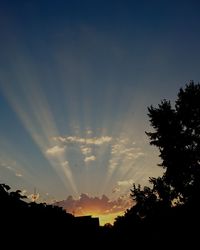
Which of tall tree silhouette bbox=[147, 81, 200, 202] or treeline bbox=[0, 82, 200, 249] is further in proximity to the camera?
tall tree silhouette bbox=[147, 81, 200, 202]

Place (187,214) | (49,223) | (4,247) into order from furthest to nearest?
(187,214) < (49,223) < (4,247)

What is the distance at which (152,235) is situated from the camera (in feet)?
95.9

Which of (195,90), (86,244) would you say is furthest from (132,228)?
(86,244)

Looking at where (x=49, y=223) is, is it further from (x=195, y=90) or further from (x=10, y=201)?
(x=195, y=90)

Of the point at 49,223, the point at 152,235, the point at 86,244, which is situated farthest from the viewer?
the point at 152,235

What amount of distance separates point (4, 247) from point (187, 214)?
2333 cm

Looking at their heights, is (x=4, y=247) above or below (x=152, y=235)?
below

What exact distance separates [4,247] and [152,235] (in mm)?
26767

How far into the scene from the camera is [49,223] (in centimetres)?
625

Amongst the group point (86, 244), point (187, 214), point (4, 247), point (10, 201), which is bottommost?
point (4, 247)

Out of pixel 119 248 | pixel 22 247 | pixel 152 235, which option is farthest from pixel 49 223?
pixel 152 235

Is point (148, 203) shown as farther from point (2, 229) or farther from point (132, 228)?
point (2, 229)

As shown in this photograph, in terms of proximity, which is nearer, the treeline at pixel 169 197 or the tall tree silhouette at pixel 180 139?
the treeline at pixel 169 197

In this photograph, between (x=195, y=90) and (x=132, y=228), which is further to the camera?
(x=195, y=90)
